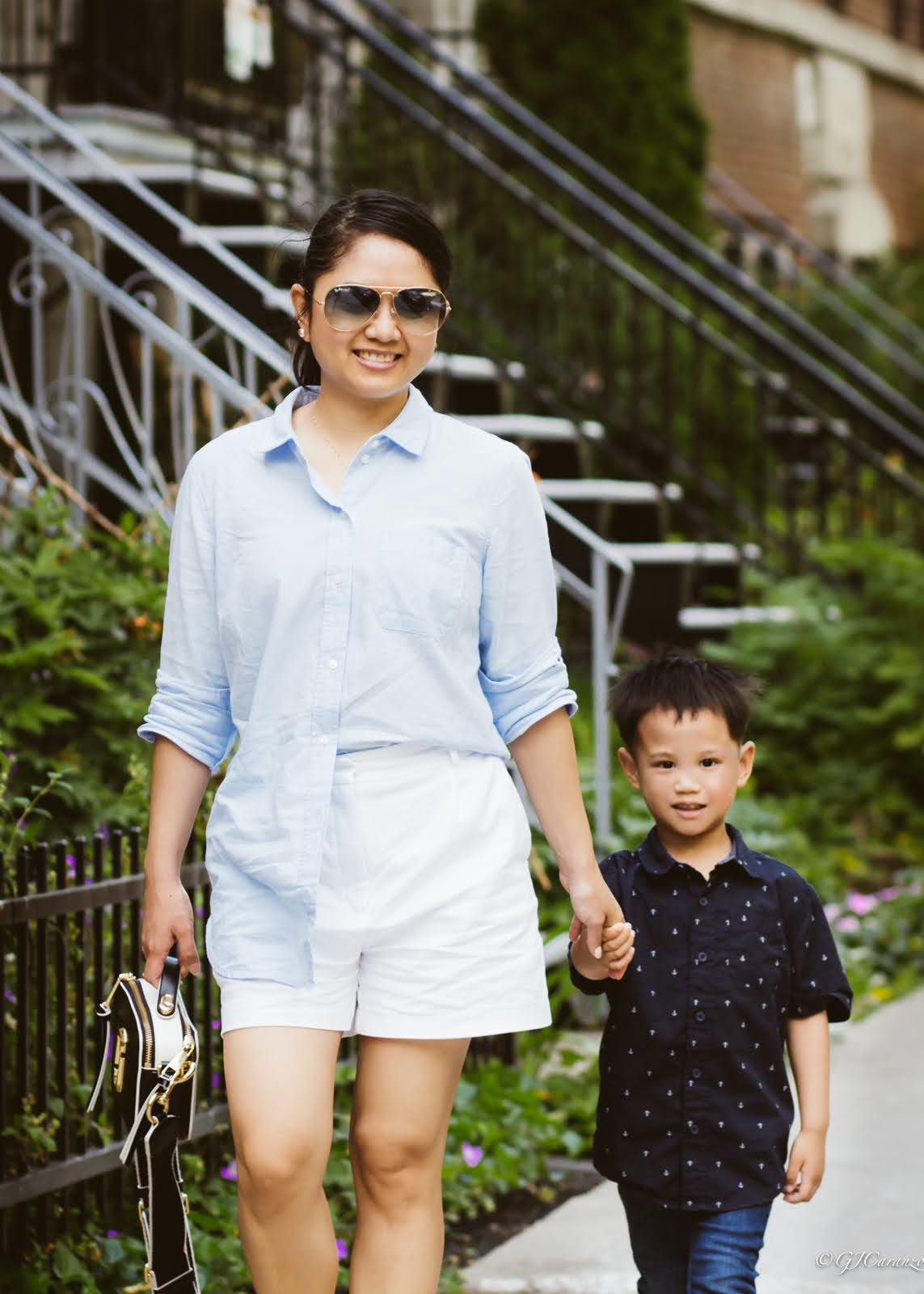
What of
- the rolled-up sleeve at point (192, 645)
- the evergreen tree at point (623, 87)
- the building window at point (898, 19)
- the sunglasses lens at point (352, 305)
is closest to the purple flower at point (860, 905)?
the rolled-up sleeve at point (192, 645)

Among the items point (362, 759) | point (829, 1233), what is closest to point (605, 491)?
point (829, 1233)

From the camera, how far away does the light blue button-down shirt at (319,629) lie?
104 inches

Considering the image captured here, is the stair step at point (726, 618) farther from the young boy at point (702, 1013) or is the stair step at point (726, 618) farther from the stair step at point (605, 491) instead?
the young boy at point (702, 1013)

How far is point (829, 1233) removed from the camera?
Result: 13.7ft

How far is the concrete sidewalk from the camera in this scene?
12.8 feet

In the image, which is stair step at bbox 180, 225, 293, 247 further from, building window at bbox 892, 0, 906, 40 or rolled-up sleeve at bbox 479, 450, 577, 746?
building window at bbox 892, 0, 906, 40

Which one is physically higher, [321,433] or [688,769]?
[321,433]

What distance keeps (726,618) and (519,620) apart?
5.63 metres

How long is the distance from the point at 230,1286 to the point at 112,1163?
316mm

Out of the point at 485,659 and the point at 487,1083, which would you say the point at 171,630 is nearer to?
the point at 485,659

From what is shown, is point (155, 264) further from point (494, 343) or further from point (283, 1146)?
point (283, 1146)

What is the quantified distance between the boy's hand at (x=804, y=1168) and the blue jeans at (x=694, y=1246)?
41mm

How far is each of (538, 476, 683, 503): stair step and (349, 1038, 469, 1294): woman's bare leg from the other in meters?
4.94

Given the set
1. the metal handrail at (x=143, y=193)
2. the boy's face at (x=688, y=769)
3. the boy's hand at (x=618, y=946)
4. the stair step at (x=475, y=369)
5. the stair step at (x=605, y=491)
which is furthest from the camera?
the stair step at (x=605, y=491)
